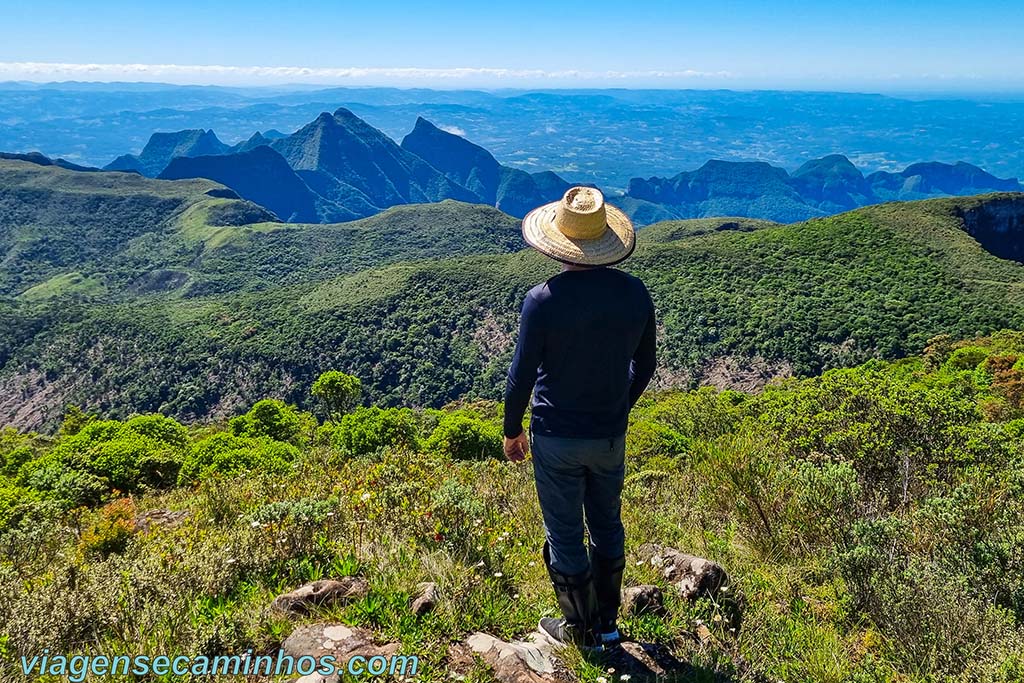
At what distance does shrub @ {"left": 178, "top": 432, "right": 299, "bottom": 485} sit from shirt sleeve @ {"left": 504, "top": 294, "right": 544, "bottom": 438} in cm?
966

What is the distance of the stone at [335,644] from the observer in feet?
10.2

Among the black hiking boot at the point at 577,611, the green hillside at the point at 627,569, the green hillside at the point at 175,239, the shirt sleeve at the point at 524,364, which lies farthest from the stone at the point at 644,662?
the green hillside at the point at 175,239

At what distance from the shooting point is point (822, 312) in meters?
54.2

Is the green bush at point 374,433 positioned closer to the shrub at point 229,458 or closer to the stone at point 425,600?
the shrub at point 229,458

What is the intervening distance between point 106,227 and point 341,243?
258ft

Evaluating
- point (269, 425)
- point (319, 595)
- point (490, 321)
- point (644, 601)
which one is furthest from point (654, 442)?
point (490, 321)

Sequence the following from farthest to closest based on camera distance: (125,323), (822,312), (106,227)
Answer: (106,227) → (125,323) → (822,312)

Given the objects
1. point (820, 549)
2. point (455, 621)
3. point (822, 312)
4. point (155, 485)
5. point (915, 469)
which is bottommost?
point (822, 312)

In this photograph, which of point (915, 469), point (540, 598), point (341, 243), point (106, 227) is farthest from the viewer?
point (106, 227)

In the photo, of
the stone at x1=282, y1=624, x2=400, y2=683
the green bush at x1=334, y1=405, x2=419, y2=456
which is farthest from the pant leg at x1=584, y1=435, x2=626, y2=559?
the green bush at x1=334, y1=405, x2=419, y2=456

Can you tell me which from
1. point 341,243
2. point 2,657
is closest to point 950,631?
point 2,657

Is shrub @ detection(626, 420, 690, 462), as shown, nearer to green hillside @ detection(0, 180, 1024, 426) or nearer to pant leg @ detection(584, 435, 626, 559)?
pant leg @ detection(584, 435, 626, 559)

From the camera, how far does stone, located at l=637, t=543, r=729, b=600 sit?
3.84 meters

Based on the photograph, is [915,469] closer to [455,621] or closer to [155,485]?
[455,621]
